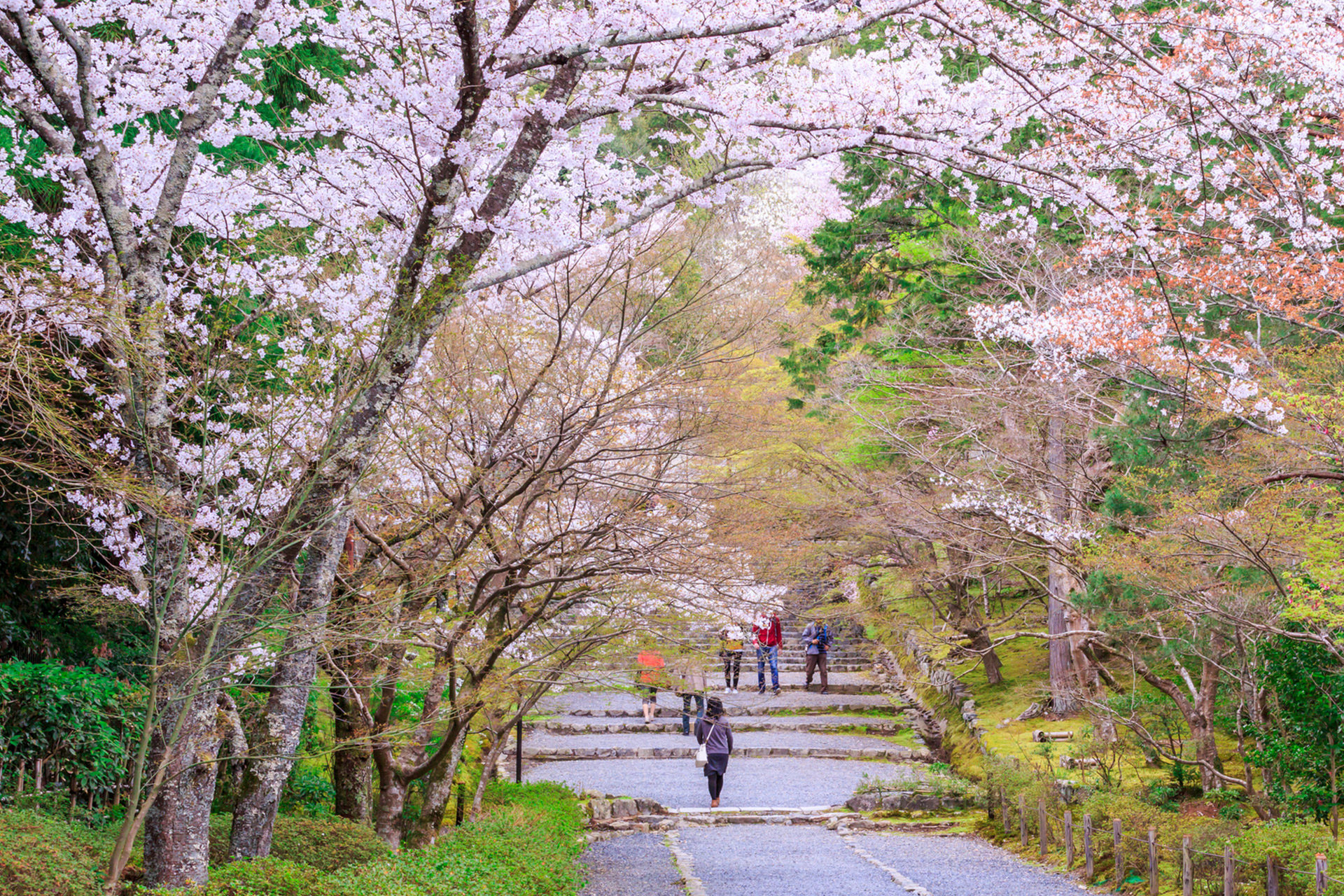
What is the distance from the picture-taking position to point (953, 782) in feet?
41.9

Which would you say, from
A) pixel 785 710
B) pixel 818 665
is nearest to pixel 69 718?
pixel 785 710

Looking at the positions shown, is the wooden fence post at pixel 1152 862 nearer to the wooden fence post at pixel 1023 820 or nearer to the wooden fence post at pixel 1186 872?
the wooden fence post at pixel 1186 872

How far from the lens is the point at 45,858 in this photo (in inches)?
185

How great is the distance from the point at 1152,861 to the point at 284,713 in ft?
21.4

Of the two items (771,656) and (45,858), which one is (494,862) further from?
(771,656)

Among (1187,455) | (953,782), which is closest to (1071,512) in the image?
(1187,455)

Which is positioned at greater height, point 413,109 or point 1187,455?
point 413,109

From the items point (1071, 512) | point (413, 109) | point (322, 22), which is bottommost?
point (1071, 512)

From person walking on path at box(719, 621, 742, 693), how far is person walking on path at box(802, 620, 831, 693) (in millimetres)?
1573

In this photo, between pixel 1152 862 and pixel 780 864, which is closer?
pixel 1152 862

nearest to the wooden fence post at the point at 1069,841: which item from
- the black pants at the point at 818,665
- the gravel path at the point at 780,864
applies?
the gravel path at the point at 780,864

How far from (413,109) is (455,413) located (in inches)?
82.4

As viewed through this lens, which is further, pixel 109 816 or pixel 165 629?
pixel 109 816

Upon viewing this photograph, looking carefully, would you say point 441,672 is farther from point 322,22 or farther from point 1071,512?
point 1071,512
